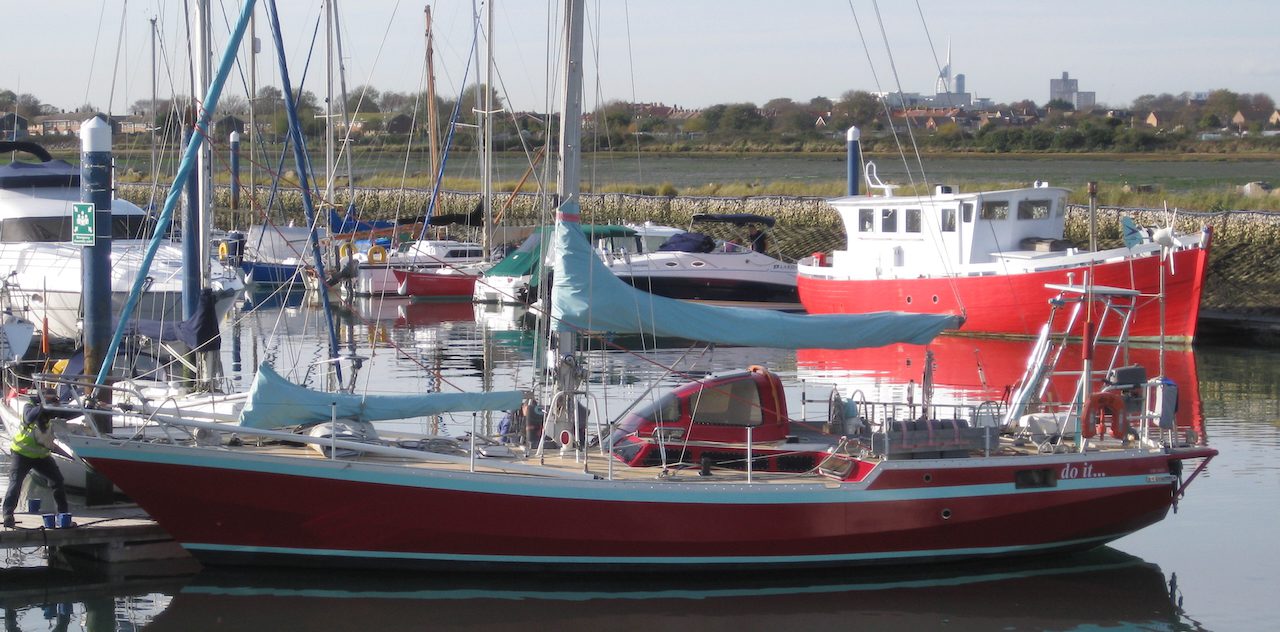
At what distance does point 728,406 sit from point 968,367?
576 inches

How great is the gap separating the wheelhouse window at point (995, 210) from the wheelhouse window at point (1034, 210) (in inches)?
13.6

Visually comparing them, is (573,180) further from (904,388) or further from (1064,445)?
(904,388)

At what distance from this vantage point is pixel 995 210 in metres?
30.8

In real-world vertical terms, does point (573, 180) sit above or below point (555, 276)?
above

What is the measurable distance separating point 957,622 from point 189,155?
30.2 feet

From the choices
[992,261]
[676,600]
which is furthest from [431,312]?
[676,600]

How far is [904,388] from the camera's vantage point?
25.3 m

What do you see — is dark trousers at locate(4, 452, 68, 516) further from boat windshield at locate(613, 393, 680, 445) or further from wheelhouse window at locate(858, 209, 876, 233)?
wheelhouse window at locate(858, 209, 876, 233)

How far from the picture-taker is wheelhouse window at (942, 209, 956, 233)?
3091 centimetres

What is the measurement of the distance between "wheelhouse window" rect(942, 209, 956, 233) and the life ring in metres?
15.7

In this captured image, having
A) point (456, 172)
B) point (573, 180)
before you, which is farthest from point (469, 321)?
point (456, 172)

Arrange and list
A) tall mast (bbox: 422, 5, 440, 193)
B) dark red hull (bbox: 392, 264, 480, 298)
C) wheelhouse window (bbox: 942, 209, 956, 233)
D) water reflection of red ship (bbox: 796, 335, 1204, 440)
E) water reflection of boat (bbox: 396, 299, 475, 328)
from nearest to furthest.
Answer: water reflection of red ship (bbox: 796, 335, 1204, 440) → wheelhouse window (bbox: 942, 209, 956, 233) → water reflection of boat (bbox: 396, 299, 475, 328) → dark red hull (bbox: 392, 264, 480, 298) → tall mast (bbox: 422, 5, 440, 193)

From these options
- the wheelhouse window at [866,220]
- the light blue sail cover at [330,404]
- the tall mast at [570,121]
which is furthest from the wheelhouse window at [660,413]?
the wheelhouse window at [866,220]

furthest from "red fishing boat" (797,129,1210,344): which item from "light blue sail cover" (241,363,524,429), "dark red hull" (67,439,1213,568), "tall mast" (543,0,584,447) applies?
"light blue sail cover" (241,363,524,429)
